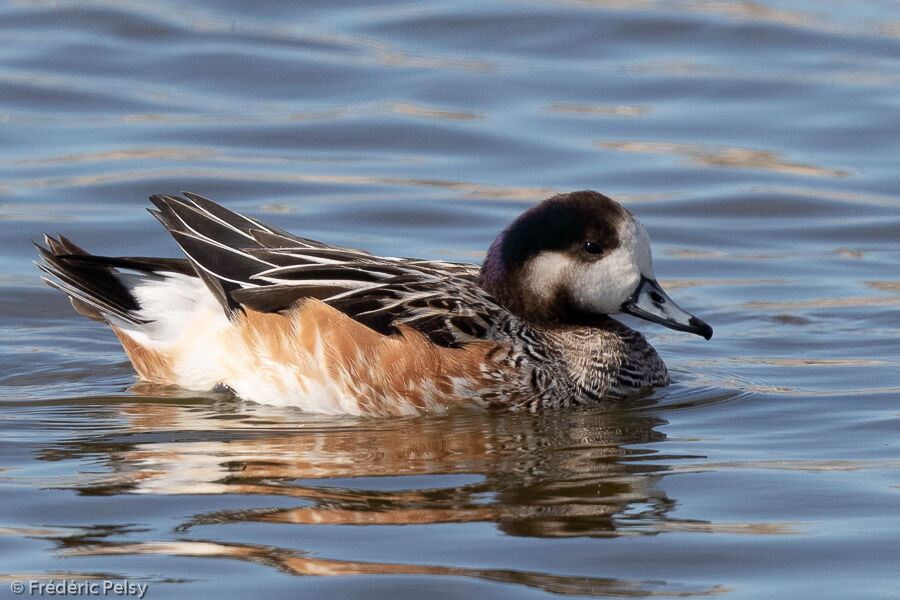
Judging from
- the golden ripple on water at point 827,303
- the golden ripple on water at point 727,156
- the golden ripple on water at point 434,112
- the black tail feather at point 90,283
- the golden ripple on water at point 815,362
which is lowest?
the golden ripple on water at point 815,362

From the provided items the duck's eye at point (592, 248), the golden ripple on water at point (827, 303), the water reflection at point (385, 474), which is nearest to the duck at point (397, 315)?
the duck's eye at point (592, 248)

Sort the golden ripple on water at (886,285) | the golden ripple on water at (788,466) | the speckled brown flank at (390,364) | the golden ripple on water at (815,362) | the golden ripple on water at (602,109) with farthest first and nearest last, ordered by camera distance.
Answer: the golden ripple on water at (602,109) → the golden ripple on water at (886,285) → the golden ripple on water at (815,362) → the speckled brown flank at (390,364) → the golden ripple on water at (788,466)

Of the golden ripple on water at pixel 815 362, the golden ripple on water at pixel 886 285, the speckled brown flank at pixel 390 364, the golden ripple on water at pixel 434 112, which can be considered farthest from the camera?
the golden ripple on water at pixel 434 112

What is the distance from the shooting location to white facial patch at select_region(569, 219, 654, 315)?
767 cm

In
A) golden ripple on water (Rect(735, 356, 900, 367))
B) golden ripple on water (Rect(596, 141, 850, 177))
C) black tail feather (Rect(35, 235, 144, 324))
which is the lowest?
golden ripple on water (Rect(735, 356, 900, 367))

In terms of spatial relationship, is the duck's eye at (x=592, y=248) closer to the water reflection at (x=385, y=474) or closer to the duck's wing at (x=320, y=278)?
the duck's wing at (x=320, y=278)

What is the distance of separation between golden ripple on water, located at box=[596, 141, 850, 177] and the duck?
15.9ft

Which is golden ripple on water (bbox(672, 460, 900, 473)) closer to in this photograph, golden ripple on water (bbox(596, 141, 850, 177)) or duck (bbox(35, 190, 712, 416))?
duck (bbox(35, 190, 712, 416))

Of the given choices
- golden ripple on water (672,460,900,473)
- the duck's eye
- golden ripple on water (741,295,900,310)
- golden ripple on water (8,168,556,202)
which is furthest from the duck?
golden ripple on water (8,168,556,202)

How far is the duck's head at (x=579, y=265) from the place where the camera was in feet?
25.1

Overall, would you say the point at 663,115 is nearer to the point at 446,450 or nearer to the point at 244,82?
the point at 244,82

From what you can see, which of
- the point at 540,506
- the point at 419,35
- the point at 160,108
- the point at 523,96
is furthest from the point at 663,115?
the point at 540,506

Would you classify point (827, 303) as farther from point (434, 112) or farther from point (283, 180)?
point (434, 112)

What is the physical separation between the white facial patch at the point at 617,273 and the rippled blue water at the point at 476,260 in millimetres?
561
